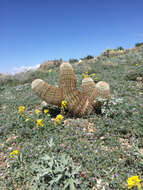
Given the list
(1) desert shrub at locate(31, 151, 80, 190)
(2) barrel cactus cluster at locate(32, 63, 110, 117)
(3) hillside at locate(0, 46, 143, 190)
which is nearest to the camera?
(1) desert shrub at locate(31, 151, 80, 190)

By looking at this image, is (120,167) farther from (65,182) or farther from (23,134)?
(23,134)

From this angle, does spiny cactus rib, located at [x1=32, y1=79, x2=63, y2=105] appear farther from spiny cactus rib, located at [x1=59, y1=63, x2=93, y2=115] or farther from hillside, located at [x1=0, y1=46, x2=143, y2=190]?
hillside, located at [x1=0, y1=46, x2=143, y2=190]

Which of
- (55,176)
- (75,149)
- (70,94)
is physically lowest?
(55,176)

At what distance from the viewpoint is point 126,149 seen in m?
2.99

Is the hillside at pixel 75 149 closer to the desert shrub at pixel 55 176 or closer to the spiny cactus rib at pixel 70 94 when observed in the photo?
the desert shrub at pixel 55 176

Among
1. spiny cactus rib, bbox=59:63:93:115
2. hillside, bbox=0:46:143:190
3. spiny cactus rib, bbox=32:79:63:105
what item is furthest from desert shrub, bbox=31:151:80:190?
spiny cactus rib, bbox=32:79:63:105

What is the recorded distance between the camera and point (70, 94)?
14.0 ft

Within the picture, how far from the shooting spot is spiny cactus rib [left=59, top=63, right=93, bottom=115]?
4207mm

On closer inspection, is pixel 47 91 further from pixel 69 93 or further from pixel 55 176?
pixel 55 176

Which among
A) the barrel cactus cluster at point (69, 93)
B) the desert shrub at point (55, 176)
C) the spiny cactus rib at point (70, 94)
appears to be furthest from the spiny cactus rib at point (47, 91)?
Answer: the desert shrub at point (55, 176)

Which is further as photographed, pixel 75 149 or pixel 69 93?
pixel 69 93

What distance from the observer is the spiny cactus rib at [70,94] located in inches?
166

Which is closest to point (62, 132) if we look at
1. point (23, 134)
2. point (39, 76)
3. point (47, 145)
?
point (47, 145)

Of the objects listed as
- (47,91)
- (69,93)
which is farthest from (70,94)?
(47,91)
